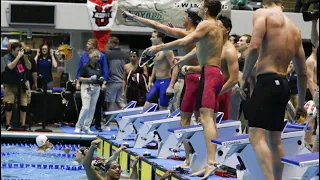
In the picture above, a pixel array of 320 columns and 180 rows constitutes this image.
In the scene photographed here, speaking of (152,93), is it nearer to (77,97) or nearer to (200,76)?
(200,76)

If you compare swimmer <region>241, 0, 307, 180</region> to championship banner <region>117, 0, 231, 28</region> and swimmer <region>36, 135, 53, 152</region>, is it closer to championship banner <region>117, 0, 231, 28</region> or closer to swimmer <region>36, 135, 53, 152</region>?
swimmer <region>36, 135, 53, 152</region>

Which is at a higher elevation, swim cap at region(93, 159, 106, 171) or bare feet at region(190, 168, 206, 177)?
bare feet at region(190, 168, 206, 177)

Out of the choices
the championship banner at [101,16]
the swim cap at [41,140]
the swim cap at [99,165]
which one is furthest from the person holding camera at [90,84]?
the swim cap at [99,165]

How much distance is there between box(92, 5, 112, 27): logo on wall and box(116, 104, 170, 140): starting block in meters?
4.08

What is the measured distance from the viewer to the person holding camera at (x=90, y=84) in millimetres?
12688

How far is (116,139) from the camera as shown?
37.7 ft

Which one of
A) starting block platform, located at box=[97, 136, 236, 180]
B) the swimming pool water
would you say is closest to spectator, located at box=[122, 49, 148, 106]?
the swimming pool water

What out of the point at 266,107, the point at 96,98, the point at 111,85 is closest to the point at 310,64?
the point at 266,107

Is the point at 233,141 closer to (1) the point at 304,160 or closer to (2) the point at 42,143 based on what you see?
(1) the point at 304,160

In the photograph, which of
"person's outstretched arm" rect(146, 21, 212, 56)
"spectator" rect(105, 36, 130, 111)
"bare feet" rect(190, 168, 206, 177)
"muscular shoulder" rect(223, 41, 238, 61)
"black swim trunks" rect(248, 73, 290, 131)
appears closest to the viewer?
"black swim trunks" rect(248, 73, 290, 131)

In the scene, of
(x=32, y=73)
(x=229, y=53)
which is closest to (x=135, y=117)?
(x=229, y=53)

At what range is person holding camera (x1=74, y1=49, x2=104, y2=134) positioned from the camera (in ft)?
41.6

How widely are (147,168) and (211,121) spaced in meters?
1.68

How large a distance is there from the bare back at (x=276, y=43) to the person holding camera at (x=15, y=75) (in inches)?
313
